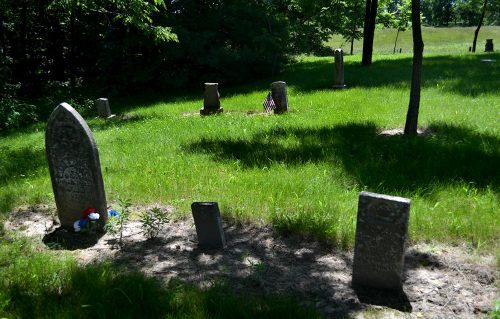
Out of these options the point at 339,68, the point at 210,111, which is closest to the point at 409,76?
the point at 339,68

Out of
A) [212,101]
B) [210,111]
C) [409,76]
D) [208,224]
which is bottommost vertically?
[208,224]

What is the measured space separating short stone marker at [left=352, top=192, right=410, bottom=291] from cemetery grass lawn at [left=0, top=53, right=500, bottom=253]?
0.73 meters

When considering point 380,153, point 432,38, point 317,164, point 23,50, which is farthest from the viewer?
point 432,38

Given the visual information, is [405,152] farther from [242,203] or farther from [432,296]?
[432,296]

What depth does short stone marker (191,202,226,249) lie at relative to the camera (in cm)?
454

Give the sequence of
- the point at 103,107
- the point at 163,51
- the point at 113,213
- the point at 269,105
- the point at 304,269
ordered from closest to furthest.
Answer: the point at 304,269, the point at 113,213, the point at 269,105, the point at 103,107, the point at 163,51

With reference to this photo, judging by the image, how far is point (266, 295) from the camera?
370 centimetres

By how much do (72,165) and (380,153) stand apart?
443 centimetres

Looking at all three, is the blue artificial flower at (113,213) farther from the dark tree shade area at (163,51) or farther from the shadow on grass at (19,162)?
the dark tree shade area at (163,51)

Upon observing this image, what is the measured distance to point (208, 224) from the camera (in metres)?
4.60

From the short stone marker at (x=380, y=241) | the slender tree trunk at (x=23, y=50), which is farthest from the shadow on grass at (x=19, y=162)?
the slender tree trunk at (x=23, y=50)

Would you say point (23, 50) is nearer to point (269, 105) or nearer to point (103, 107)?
point (103, 107)

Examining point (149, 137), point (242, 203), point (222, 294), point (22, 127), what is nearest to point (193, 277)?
point (222, 294)

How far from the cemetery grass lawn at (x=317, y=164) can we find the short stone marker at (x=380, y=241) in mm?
734
